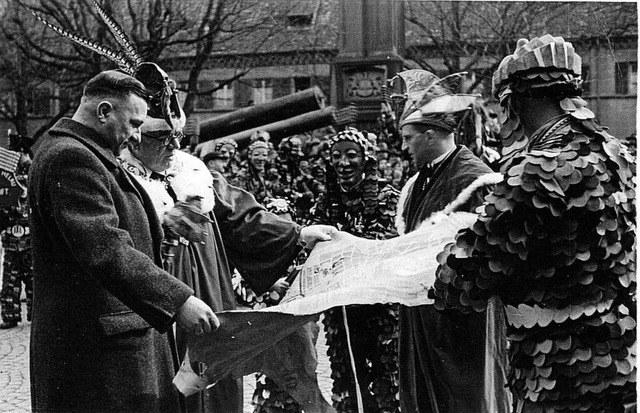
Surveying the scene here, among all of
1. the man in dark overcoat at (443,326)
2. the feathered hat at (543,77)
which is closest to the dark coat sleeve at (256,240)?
the man in dark overcoat at (443,326)

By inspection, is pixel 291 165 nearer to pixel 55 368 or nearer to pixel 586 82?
pixel 586 82

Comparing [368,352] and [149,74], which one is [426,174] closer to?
[368,352]

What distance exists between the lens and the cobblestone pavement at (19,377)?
5.38m

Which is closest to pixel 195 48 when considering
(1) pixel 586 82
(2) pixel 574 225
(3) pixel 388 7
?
(3) pixel 388 7

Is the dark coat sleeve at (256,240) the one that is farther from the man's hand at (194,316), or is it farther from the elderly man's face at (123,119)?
the man's hand at (194,316)

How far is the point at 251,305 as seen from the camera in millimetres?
5547

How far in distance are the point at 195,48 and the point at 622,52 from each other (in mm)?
5531

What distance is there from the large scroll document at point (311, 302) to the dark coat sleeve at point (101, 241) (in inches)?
19.5

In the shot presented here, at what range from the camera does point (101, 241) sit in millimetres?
2717

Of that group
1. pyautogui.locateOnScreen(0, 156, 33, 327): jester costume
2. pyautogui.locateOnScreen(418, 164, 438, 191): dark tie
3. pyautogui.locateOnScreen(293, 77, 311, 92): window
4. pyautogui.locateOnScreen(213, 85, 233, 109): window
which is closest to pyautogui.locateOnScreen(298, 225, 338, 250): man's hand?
pyautogui.locateOnScreen(418, 164, 438, 191): dark tie

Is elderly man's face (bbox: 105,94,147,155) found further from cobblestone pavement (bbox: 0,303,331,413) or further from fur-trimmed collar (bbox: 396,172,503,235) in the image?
cobblestone pavement (bbox: 0,303,331,413)

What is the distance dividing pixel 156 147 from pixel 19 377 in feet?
10.8

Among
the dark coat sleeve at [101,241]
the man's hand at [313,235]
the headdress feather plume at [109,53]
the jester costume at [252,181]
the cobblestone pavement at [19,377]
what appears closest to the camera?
the dark coat sleeve at [101,241]

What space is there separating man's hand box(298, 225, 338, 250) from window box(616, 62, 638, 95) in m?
1.58
